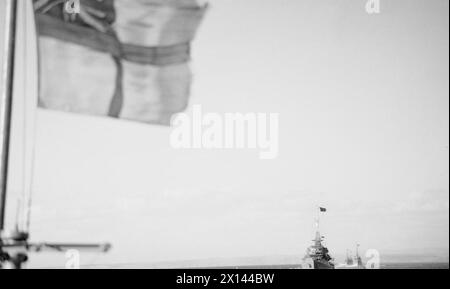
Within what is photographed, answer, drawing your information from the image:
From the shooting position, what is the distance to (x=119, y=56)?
4836mm

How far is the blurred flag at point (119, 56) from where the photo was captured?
4.59 metres

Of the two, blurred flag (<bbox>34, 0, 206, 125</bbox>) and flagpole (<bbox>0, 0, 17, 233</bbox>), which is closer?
flagpole (<bbox>0, 0, 17, 233</bbox>)

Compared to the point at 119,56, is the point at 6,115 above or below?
below

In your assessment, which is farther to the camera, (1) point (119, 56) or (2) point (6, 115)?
(1) point (119, 56)

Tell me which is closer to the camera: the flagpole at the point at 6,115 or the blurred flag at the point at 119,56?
the flagpole at the point at 6,115

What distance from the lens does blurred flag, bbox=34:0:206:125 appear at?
181 inches
